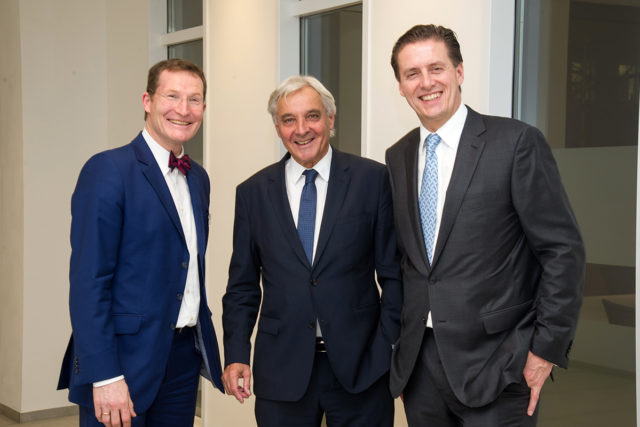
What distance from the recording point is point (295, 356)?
267cm

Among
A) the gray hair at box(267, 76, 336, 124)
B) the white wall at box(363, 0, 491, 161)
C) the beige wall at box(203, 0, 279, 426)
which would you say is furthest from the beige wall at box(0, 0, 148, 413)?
the gray hair at box(267, 76, 336, 124)

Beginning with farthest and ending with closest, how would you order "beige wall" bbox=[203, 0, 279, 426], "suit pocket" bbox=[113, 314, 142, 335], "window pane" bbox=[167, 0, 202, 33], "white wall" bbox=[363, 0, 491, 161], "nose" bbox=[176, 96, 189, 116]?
"window pane" bbox=[167, 0, 202, 33]
"beige wall" bbox=[203, 0, 279, 426]
"white wall" bbox=[363, 0, 491, 161]
"nose" bbox=[176, 96, 189, 116]
"suit pocket" bbox=[113, 314, 142, 335]

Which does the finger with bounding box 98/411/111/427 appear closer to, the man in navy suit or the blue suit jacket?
the blue suit jacket

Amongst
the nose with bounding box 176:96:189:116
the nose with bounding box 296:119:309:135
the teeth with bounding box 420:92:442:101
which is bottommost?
the nose with bounding box 296:119:309:135

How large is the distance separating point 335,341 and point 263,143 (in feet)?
7.13

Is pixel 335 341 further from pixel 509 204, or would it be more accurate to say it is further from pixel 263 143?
pixel 263 143

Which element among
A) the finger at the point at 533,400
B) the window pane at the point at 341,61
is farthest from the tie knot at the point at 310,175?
the window pane at the point at 341,61

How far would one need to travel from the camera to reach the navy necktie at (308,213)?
2.72m

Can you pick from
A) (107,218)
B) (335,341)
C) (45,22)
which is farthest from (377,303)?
(45,22)

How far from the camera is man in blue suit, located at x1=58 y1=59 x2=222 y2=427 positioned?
2383 millimetres

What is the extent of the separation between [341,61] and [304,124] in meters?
1.60

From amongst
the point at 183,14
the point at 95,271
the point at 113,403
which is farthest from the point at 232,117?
the point at 113,403

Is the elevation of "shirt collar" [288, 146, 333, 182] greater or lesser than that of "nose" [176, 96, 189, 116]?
lesser

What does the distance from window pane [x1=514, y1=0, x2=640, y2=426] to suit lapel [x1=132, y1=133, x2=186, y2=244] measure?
147 centimetres
